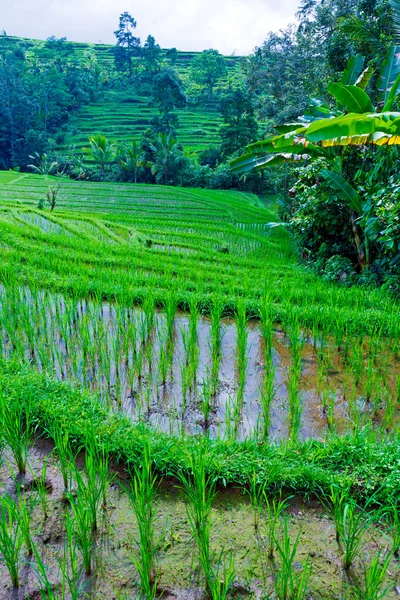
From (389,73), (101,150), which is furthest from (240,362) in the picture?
(101,150)

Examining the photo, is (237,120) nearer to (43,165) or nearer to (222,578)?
(43,165)

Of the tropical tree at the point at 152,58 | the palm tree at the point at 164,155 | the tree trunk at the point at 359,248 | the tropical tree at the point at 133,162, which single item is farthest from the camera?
the tropical tree at the point at 152,58

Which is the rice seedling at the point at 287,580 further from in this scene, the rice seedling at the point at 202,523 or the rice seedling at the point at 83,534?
the rice seedling at the point at 83,534

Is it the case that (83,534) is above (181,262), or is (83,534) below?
above

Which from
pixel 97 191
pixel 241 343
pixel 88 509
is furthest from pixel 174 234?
pixel 97 191

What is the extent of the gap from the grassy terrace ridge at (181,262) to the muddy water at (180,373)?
0.38m

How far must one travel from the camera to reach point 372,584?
1311mm

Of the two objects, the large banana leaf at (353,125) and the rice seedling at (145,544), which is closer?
the rice seedling at (145,544)

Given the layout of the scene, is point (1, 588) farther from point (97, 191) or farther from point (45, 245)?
point (97, 191)

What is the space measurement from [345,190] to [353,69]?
78.7 inches

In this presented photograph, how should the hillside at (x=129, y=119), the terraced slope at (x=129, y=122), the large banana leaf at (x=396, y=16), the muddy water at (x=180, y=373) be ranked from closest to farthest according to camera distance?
1. the muddy water at (x=180, y=373)
2. the large banana leaf at (x=396, y=16)
3. the terraced slope at (x=129, y=122)
4. the hillside at (x=129, y=119)

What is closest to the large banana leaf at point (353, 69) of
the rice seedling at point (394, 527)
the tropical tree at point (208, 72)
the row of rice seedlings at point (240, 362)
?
the row of rice seedlings at point (240, 362)

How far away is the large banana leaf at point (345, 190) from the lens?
5637mm

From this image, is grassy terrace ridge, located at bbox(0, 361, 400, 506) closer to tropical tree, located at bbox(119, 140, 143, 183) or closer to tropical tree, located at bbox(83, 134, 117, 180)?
tropical tree, located at bbox(119, 140, 143, 183)
